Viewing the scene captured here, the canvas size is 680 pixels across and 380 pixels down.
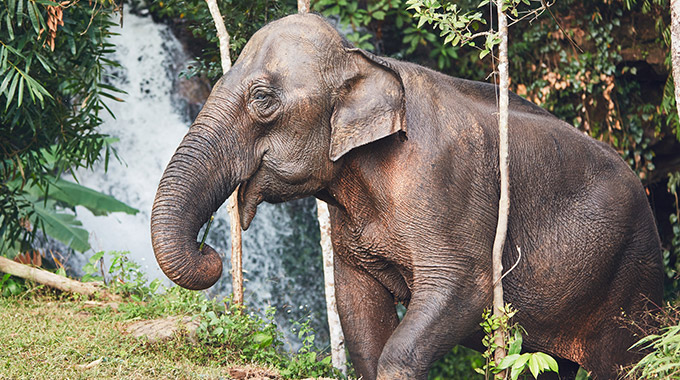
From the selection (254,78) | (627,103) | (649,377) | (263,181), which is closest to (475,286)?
(649,377)

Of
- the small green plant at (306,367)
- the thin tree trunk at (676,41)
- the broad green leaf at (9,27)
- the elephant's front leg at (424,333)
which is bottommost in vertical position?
the small green plant at (306,367)

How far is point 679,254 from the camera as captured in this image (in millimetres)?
7965

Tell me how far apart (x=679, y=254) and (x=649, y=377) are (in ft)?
14.2

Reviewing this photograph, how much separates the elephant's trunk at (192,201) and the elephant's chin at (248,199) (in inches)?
4.0

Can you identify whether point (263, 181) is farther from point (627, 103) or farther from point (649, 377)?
point (627, 103)

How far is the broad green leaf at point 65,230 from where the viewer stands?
8.86 metres

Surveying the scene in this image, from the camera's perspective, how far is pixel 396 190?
4.14 meters

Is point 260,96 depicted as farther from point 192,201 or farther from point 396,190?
point 396,190

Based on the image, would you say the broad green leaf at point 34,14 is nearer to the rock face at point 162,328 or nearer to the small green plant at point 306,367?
the rock face at point 162,328

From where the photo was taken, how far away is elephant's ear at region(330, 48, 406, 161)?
406 cm

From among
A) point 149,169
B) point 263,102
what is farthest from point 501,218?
point 149,169

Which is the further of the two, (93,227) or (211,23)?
(93,227)

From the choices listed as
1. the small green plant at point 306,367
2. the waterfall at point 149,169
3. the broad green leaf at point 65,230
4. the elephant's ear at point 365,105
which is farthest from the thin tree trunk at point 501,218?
the broad green leaf at point 65,230

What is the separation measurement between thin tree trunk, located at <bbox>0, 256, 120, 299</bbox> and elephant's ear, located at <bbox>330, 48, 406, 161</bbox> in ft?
12.7
